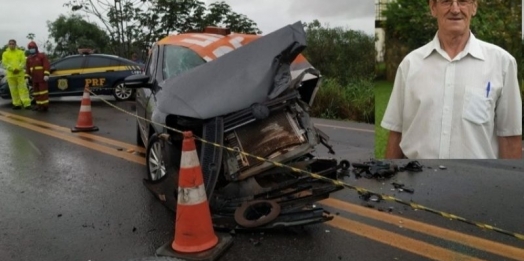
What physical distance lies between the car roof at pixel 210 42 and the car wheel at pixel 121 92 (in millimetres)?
8802

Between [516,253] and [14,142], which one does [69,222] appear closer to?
[516,253]

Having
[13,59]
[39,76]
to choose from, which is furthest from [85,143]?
[13,59]

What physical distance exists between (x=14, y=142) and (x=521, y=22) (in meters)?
7.41

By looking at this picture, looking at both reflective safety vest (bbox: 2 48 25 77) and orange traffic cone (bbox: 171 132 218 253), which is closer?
orange traffic cone (bbox: 171 132 218 253)

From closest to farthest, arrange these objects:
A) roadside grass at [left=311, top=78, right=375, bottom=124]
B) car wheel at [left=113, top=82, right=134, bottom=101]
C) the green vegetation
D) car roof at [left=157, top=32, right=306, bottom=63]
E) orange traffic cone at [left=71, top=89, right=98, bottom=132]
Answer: car roof at [left=157, top=32, right=306, bottom=63], the green vegetation, orange traffic cone at [left=71, top=89, right=98, bottom=132], roadside grass at [left=311, top=78, right=375, bottom=124], car wheel at [left=113, top=82, right=134, bottom=101]

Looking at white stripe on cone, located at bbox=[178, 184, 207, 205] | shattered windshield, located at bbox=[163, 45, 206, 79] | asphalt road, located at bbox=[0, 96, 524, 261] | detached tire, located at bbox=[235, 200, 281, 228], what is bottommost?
asphalt road, located at bbox=[0, 96, 524, 261]

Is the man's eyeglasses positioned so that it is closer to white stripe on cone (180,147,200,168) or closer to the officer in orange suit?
white stripe on cone (180,147,200,168)

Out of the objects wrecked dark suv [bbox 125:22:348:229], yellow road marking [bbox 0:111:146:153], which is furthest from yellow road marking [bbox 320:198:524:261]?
yellow road marking [bbox 0:111:146:153]

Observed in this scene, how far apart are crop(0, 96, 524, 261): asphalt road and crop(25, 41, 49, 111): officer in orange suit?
563cm

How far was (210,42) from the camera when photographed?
219 inches

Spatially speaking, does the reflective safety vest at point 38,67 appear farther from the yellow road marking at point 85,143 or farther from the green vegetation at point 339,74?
the green vegetation at point 339,74

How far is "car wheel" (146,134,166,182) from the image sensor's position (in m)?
4.95

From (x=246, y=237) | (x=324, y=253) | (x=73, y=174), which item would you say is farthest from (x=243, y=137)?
(x=73, y=174)

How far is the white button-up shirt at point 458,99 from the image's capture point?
3.20 meters
